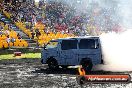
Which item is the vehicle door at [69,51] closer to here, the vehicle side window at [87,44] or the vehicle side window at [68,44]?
the vehicle side window at [68,44]

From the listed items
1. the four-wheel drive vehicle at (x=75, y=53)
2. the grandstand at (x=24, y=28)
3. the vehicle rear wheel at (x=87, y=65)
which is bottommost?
Answer: the vehicle rear wheel at (x=87, y=65)

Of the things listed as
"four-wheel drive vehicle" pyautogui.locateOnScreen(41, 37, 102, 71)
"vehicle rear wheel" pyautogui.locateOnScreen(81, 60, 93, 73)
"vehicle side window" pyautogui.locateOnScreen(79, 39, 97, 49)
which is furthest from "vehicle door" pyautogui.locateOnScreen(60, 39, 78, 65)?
"vehicle rear wheel" pyautogui.locateOnScreen(81, 60, 93, 73)

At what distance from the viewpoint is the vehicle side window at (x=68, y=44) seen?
22406mm

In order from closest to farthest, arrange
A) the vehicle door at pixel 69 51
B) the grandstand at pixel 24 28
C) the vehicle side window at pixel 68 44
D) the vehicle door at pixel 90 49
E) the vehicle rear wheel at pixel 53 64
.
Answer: the vehicle door at pixel 90 49, the vehicle door at pixel 69 51, the vehicle side window at pixel 68 44, the vehicle rear wheel at pixel 53 64, the grandstand at pixel 24 28

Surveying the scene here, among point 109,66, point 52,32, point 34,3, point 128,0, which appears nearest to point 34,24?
point 52,32

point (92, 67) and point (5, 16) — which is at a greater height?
point (5, 16)

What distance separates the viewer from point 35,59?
30750 mm

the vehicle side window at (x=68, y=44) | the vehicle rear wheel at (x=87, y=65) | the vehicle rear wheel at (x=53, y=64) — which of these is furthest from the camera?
the vehicle rear wheel at (x=53, y=64)

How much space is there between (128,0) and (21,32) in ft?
41.8

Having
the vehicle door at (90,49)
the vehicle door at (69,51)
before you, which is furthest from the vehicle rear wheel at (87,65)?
the vehicle door at (69,51)

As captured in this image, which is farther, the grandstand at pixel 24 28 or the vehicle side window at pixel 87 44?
the grandstand at pixel 24 28

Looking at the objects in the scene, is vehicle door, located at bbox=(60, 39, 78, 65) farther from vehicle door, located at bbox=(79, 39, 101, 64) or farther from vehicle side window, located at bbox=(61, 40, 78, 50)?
vehicle door, located at bbox=(79, 39, 101, 64)

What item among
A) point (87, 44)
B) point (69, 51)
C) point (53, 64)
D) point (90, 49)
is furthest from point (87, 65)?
point (53, 64)

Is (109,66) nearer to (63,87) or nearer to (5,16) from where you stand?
(63,87)
